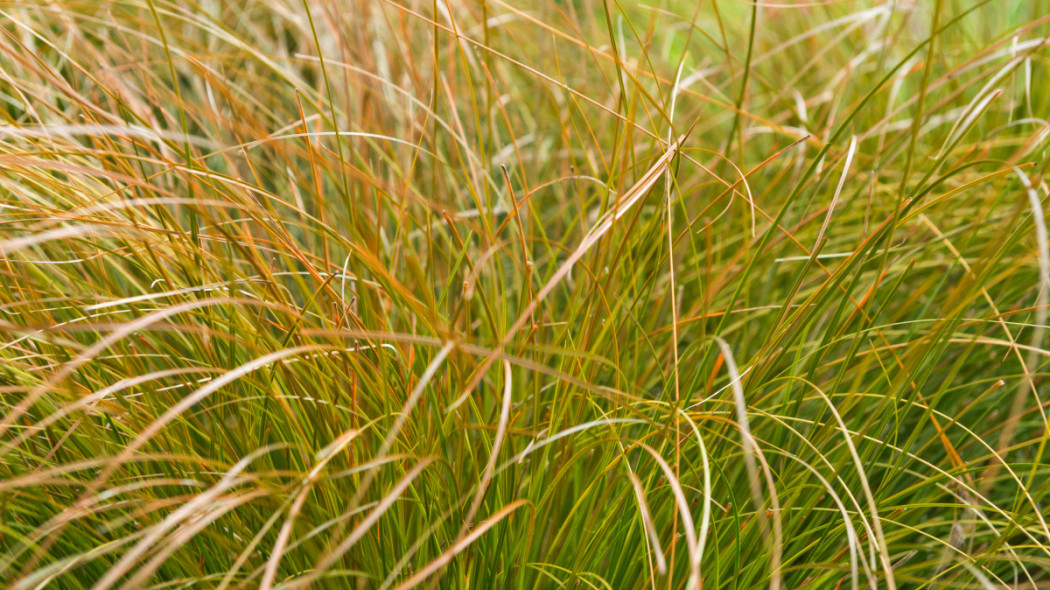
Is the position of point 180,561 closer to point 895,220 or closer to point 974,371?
point 895,220

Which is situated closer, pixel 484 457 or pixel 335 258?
pixel 484 457

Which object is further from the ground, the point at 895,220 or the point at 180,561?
the point at 895,220

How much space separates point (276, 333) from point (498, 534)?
0.41m

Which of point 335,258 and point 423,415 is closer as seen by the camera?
point 423,415

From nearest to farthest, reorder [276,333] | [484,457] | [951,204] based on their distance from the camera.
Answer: [484,457] < [276,333] < [951,204]

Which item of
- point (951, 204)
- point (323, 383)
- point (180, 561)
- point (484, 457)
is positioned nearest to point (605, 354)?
point (484, 457)

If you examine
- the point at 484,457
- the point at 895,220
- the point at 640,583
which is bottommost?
the point at 640,583

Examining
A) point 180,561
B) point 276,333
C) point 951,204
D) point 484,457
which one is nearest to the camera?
point 180,561

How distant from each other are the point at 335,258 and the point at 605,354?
1.83ft

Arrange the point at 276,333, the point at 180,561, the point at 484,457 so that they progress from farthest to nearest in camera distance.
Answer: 1. the point at 276,333
2. the point at 484,457
3. the point at 180,561

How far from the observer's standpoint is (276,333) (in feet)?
3.22

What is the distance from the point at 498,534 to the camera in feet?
2.51

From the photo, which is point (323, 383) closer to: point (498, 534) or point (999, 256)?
point (498, 534)

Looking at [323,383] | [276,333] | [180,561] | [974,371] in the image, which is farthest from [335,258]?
[974,371]
